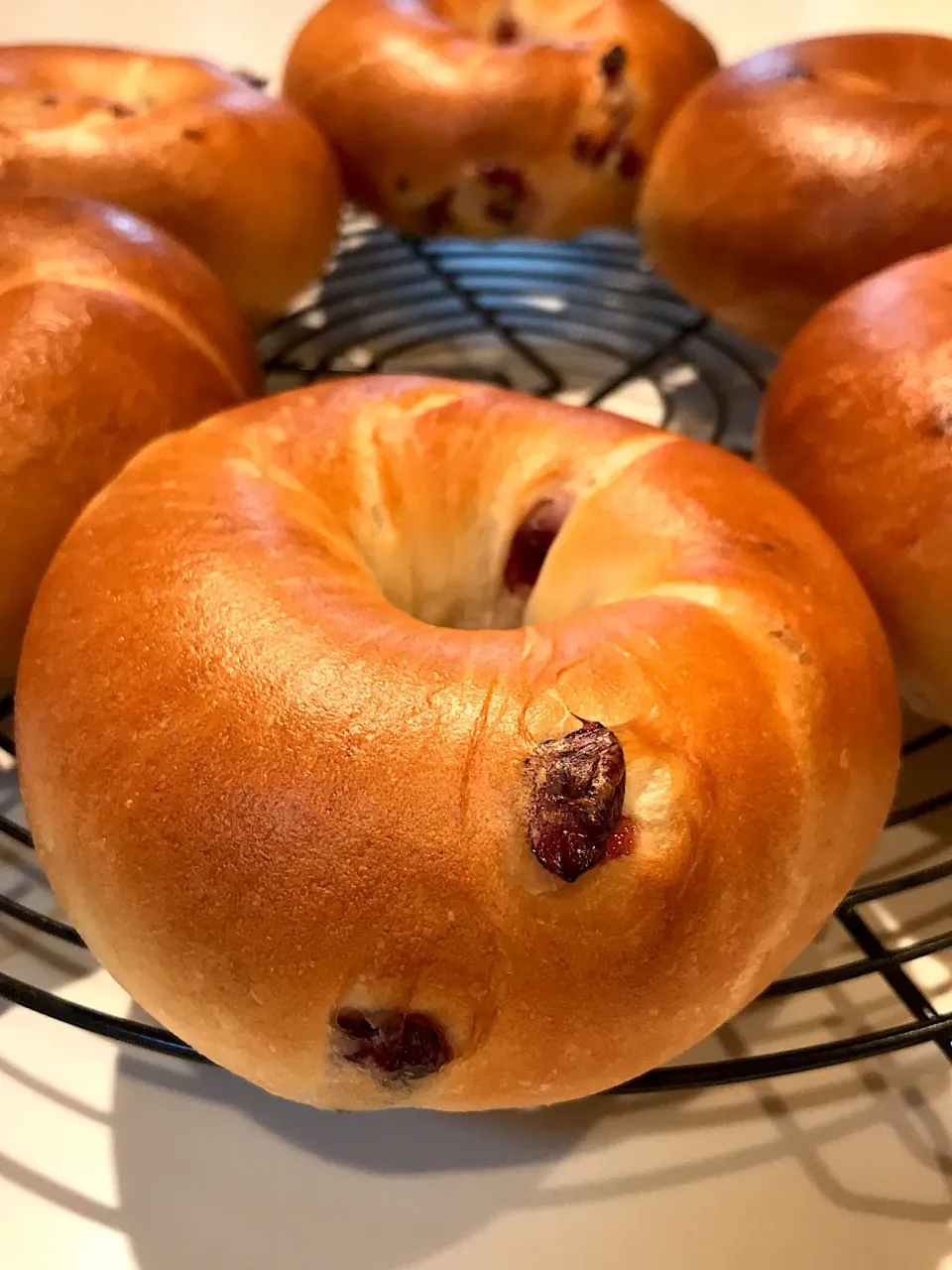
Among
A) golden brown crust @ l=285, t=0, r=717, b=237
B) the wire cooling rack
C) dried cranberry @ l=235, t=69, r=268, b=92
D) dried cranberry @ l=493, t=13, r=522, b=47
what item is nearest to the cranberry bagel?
the wire cooling rack

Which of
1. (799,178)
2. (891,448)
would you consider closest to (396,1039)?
(891,448)

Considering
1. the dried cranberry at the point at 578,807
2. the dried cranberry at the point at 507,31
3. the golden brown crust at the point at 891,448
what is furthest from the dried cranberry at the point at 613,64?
the dried cranberry at the point at 578,807

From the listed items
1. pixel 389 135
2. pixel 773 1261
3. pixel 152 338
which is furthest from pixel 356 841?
pixel 389 135

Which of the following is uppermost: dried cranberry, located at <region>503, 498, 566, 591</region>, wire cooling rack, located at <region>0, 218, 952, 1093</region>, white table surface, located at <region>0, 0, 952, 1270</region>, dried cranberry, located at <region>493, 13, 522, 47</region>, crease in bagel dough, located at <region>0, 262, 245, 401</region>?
dried cranberry, located at <region>493, 13, 522, 47</region>

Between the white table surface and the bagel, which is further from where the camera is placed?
the bagel

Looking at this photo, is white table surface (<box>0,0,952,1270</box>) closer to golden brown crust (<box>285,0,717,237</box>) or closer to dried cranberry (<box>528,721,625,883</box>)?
dried cranberry (<box>528,721,625,883</box>)

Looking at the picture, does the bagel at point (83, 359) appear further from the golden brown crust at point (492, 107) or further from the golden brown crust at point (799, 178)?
the golden brown crust at point (799, 178)

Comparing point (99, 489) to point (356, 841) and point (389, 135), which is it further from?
point (389, 135)
